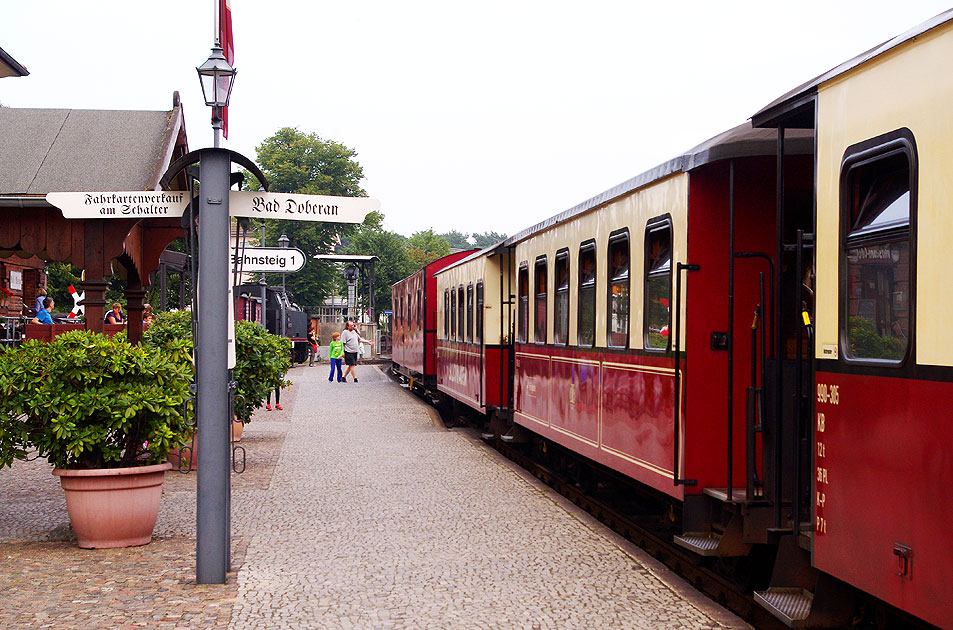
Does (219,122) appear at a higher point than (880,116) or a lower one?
higher

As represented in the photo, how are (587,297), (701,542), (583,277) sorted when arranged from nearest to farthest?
(701,542) → (587,297) → (583,277)

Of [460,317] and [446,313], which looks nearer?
[460,317]

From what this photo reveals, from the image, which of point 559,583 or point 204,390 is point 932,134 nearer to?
point 559,583

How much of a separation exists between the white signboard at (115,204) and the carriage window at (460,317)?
36.2ft

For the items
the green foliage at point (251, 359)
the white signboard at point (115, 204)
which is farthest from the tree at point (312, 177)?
the white signboard at point (115, 204)

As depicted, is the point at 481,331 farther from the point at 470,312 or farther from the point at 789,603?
the point at 789,603

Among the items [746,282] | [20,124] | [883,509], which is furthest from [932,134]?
[20,124]

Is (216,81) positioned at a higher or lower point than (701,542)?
higher

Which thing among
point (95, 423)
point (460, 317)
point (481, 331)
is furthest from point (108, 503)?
point (460, 317)

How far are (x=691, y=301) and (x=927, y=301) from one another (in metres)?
2.97

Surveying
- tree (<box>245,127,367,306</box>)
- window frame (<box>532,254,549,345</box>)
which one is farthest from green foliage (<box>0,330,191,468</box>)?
tree (<box>245,127,367,306</box>)

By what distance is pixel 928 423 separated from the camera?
4410 mm

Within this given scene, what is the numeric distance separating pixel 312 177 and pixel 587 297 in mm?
69028

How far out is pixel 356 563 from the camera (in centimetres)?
809
